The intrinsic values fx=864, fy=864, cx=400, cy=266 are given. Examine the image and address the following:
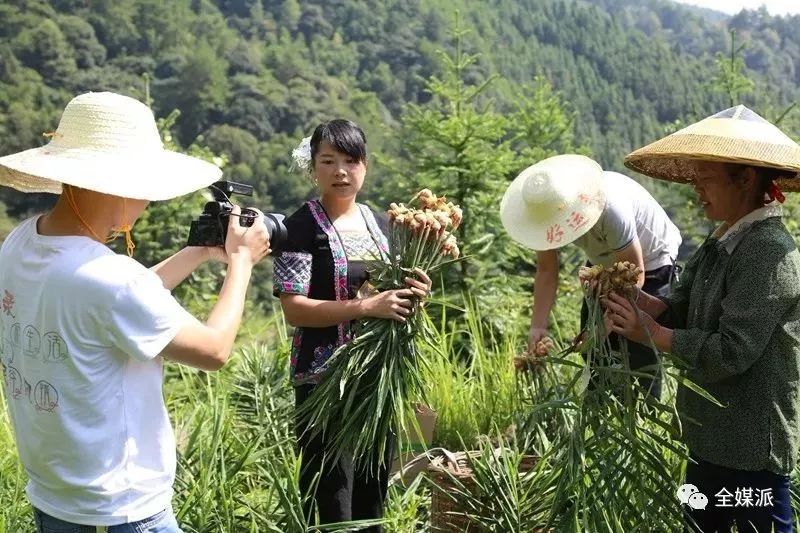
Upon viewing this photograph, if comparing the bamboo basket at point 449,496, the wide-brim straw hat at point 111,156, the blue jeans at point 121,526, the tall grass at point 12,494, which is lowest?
the tall grass at point 12,494

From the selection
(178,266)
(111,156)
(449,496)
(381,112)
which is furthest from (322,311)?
(381,112)

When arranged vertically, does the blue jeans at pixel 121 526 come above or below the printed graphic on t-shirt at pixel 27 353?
below

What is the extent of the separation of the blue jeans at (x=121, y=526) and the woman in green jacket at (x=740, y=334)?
1101 mm

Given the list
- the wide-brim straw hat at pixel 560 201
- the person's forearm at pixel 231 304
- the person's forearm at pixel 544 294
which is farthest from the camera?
the person's forearm at pixel 544 294

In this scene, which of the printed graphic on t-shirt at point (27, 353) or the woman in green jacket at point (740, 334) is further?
the woman in green jacket at point (740, 334)

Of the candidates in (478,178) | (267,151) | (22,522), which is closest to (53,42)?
(267,151)

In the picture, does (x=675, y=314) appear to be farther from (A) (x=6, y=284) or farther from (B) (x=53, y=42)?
(B) (x=53, y=42)

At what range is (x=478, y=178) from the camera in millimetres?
6066

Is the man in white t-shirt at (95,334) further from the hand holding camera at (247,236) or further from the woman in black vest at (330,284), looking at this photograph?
the woman in black vest at (330,284)

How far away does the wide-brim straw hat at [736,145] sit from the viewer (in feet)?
6.48

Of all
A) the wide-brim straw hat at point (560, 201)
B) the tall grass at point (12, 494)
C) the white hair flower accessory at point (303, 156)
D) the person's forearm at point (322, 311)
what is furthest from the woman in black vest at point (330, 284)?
the tall grass at point (12, 494)

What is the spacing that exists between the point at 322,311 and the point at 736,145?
45.2 inches

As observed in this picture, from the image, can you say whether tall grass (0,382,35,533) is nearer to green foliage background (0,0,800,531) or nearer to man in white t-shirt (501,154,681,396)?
green foliage background (0,0,800,531)

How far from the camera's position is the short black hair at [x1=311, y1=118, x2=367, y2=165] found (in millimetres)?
2539
